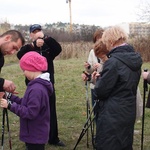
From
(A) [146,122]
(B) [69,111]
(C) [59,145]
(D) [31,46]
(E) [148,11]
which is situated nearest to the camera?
(D) [31,46]

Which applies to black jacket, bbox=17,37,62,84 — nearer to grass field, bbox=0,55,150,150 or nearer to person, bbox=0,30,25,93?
person, bbox=0,30,25,93

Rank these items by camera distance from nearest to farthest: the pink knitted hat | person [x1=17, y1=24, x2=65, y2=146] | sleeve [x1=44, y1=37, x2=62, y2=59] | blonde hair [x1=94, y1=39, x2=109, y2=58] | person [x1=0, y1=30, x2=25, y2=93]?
1. the pink knitted hat
2. person [x1=0, y1=30, x2=25, y2=93]
3. blonde hair [x1=94, y1=39, x2=109, y2=58]
4. person [x1=17, y1=24, x2=65, y2=146]
5. sleeve [x1=44, y1=37, x2=62, y2=59]

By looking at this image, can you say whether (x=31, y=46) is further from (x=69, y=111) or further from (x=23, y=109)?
(x=69, y=111)

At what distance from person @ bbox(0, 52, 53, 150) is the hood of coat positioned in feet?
2.76

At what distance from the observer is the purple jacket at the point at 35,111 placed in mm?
3633

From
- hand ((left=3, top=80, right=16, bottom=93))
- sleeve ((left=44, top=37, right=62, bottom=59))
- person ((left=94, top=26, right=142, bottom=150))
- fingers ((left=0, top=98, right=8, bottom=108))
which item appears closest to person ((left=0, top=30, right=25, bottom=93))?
hand ((left=3, top=80, right=16, bottom=93))

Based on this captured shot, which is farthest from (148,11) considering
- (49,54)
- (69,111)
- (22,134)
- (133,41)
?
(22,134)

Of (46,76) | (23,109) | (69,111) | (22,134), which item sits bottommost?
(69,111)

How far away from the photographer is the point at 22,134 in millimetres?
3838

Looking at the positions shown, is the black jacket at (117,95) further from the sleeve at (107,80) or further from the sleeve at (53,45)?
the sleeve at (53,45)

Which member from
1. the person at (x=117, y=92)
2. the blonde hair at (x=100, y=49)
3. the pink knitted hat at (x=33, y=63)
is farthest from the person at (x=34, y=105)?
the blonde hair at (x=100, y=49)

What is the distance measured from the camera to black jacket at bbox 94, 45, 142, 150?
3.61m

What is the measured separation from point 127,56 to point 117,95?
0.45 meters

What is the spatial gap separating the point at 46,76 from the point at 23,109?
0.48m
